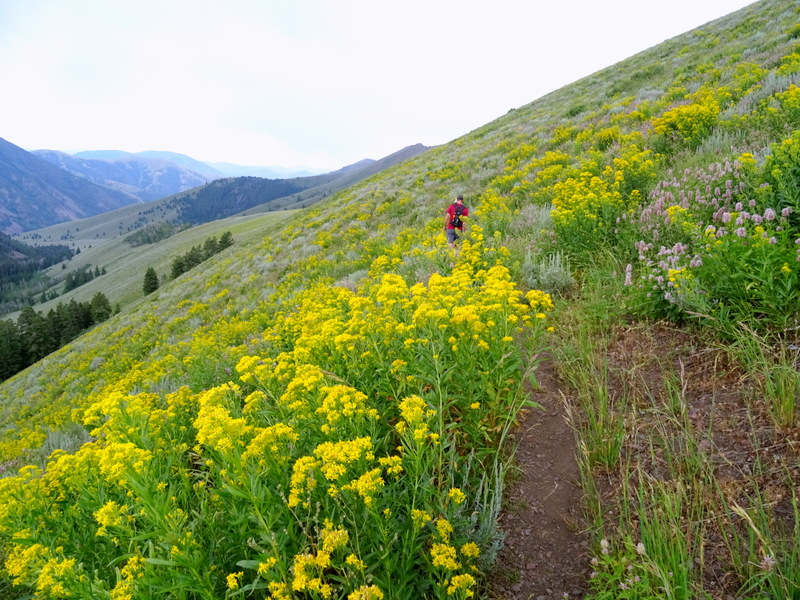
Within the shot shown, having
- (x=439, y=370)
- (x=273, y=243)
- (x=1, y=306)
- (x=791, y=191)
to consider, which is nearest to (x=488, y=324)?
(x=439, y=370)

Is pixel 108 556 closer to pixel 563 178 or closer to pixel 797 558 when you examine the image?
pixel 797 558

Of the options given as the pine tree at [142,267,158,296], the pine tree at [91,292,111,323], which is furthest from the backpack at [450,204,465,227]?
the pine tree at [91,292,111,323]

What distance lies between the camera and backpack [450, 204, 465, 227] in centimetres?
951

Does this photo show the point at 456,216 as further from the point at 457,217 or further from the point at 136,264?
the point at 136,264

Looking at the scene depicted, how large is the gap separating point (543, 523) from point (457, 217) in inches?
301

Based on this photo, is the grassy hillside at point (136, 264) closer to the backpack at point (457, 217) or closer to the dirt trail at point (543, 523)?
the backpack at point (457, 217)

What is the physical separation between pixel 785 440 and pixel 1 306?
686 feet

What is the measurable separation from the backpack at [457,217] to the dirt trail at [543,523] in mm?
6569

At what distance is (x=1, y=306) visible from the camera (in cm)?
14825

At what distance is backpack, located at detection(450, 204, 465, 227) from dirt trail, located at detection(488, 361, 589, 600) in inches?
259

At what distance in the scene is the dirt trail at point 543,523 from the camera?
2.41 m

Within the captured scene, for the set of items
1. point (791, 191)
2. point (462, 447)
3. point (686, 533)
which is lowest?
point (686, 533)

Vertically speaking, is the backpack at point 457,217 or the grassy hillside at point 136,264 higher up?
the grassy hillside at point 136,264

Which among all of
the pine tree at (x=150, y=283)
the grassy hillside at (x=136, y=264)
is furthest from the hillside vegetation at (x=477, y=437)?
the pine tree at (x=150, y=283)
